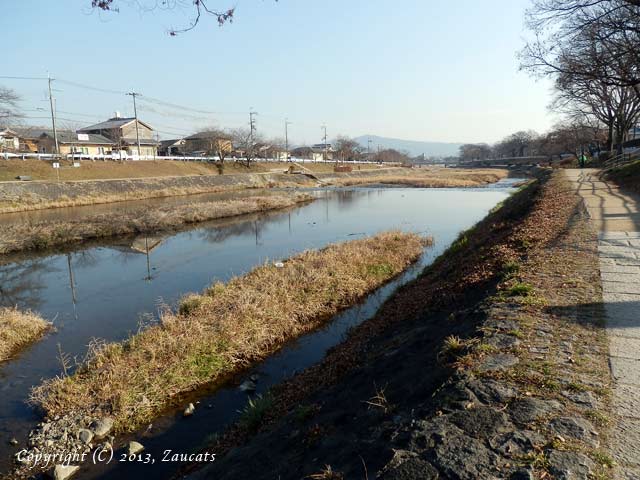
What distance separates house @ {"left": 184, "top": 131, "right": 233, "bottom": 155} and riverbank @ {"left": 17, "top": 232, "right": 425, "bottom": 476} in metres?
64.0

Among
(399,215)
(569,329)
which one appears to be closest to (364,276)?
(569,329)

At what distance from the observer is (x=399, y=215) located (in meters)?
31.2

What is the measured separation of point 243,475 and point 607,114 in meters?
51.4

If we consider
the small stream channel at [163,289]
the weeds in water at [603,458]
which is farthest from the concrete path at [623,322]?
the small stream channel at [163,289]

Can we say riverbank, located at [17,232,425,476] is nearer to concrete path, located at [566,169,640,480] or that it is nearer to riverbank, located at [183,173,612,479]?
riverbank, located at [183,173,612,479]

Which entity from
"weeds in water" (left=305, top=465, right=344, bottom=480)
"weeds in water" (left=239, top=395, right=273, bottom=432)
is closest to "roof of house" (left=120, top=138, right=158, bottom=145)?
"weeds in water" (left=239, top=395, right=273, bottom=432)

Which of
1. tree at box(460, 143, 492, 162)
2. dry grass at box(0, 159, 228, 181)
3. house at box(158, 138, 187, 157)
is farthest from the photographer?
tree at box(460, 143, 492, 162)

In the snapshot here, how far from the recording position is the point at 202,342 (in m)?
8.52

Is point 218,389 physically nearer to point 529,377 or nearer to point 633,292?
point 529,377

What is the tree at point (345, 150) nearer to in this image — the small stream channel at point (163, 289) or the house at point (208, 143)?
the house at point (208, 143)

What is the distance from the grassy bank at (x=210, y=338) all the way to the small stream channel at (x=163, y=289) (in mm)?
396

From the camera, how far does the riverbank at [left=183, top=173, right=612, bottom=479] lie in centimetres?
291

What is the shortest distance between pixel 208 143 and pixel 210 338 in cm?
7683

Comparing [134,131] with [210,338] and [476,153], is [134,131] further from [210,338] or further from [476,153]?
[476,153]
